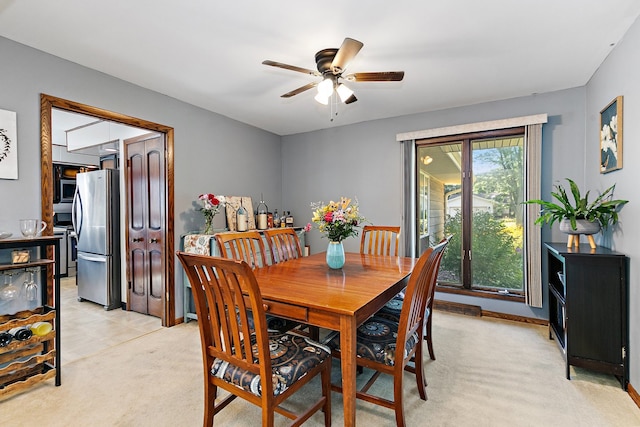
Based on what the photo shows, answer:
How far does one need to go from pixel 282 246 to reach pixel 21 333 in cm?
195

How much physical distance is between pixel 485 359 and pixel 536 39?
2.54 m

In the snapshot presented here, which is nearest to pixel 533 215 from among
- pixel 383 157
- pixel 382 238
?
pixel 382 238

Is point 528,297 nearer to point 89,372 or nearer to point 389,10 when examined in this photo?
point 389,10

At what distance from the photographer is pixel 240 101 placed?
3.64m

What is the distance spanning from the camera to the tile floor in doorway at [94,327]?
9.66 ft

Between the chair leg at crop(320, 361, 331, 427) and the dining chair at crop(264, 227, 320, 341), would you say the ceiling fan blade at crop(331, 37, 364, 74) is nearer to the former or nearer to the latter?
the dining chair at crop(264, 227, 320, 341)

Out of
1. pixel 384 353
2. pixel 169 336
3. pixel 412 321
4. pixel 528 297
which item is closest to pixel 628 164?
pixel 528 297

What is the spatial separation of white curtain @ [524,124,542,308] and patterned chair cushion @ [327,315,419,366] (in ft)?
7.04

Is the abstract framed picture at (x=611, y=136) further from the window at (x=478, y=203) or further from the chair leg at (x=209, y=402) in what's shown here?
the chair leg at (x=209, y=402)

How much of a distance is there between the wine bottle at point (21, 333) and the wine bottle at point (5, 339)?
28 millimetres

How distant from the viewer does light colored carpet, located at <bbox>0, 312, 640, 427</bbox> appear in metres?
1.90

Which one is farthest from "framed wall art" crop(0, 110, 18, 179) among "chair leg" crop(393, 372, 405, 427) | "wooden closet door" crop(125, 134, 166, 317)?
"chair leg" crop(393, 372, 405, 427)

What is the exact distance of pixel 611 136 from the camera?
252cm

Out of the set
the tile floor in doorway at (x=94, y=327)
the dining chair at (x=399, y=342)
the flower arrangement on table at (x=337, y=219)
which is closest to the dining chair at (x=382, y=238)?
the flower arrangement on table at (x=337, y=219)
